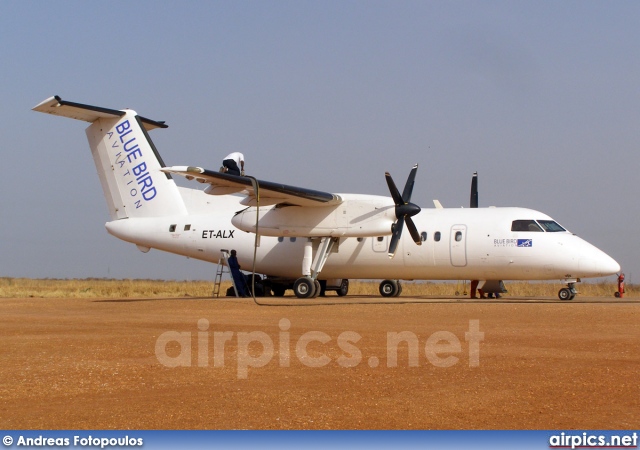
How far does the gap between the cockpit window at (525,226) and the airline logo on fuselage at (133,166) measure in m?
13.1

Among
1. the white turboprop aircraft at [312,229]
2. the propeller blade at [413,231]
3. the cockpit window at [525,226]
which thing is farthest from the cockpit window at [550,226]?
the propeller blade at [413,231]

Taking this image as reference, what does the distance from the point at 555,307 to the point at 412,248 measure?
770 cm

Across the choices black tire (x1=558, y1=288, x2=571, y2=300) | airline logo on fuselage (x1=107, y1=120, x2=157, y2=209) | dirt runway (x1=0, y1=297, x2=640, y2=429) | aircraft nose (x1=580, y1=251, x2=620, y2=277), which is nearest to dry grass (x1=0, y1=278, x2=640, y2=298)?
airline logo on fuselage (x1=107, y1=120, x2=157, y2=209)

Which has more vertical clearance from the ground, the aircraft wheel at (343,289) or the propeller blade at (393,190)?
the propeller blade at (393,190)

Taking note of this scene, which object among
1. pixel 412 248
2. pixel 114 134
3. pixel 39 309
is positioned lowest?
pixel 39 309

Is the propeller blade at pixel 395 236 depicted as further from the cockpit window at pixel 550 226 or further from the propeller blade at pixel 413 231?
the cockpit window at pixel 550 226

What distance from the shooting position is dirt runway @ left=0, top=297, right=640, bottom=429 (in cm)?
720

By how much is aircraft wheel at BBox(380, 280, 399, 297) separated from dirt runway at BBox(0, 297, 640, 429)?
13725 millimetres

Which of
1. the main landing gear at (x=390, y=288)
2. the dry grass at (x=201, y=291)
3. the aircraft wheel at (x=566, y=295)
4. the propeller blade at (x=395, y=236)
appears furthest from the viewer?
the dry grass at (x=201, y=291)

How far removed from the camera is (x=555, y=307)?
779 inches

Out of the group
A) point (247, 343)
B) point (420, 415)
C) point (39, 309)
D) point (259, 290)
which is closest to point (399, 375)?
point (420, 415)

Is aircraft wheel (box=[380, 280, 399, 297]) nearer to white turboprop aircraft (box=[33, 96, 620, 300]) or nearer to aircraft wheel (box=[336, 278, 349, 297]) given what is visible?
white turboprop aircraft (box=[33, 96, 620, 300])

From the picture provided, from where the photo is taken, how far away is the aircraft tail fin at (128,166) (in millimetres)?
28750

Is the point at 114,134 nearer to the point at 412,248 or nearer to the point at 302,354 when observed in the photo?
the point at 412,248
